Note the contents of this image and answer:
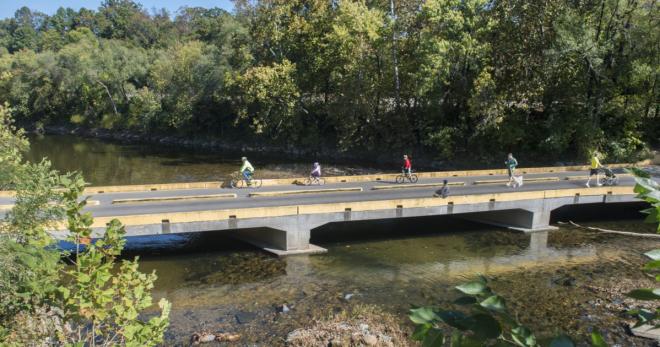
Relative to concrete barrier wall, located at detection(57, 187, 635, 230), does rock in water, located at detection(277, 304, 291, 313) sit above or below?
below

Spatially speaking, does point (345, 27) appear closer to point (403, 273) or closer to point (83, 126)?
point (403, 273)

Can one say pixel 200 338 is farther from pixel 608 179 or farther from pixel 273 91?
pixel 273 91

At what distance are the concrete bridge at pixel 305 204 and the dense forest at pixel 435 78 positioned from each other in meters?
13.5

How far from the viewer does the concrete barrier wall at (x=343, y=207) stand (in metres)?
20.2

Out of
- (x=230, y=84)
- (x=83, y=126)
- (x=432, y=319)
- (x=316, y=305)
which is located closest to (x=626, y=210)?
(x=316, y=305)

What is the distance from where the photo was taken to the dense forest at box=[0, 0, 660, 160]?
41125mm

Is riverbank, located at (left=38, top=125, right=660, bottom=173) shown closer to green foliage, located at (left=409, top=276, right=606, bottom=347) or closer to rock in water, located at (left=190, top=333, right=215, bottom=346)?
rock in water, located at (left=190, top=333, right=215, bottom=346)

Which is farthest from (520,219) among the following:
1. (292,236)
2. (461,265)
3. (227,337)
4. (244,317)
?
(227,337)

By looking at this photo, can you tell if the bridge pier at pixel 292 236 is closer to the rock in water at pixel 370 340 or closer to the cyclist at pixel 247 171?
the cyclist at pixel 247 171

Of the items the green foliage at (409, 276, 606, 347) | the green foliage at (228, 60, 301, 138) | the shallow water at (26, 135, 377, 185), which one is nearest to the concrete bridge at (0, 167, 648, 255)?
the shallow water at (26, 135, 377, 185)

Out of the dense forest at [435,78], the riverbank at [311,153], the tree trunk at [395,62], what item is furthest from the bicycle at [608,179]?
the tree trunk at [395,62]

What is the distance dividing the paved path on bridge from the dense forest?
1141 cm

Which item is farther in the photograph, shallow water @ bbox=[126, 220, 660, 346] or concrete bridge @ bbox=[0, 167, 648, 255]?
concrete bridge @ bbox=[0, 167, 648, 255]

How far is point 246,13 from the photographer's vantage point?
177 feet
